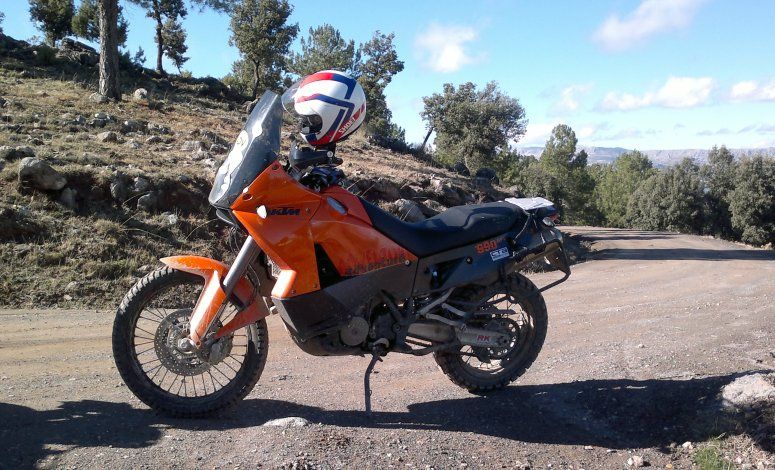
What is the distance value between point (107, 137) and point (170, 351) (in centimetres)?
1170

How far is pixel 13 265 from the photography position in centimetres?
878

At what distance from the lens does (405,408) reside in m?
4.58

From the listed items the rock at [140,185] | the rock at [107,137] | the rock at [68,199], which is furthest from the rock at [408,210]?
the rock at [107,137]

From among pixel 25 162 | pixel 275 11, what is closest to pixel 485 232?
pixel 25 162

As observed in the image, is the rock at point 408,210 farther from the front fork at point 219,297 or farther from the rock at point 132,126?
the front fork at point 219,297

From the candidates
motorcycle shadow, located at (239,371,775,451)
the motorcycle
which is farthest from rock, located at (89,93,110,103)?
motorcycle shadow, located at (239,371,775,451)

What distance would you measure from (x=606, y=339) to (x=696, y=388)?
1760mm

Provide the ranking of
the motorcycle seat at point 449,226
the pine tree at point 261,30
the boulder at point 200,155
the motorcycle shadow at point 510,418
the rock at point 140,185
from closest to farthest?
the motorcycle shadow at point 510,418
the motorcycle seat at point 449,226
the rock at point 140,185
the boulder at point 200,155
the pine tree at point 261,30

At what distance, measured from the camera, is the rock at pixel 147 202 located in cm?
1131

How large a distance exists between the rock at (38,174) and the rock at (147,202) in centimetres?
131

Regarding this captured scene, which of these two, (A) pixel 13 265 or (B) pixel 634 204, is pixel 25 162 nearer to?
(A) pixel 13 265

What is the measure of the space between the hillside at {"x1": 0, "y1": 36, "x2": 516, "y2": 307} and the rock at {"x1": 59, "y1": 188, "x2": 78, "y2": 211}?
2 cm

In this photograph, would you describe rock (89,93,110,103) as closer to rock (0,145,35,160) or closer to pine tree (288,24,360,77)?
rock (0,145,35,160)

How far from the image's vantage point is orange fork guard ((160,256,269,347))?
4.14 m
